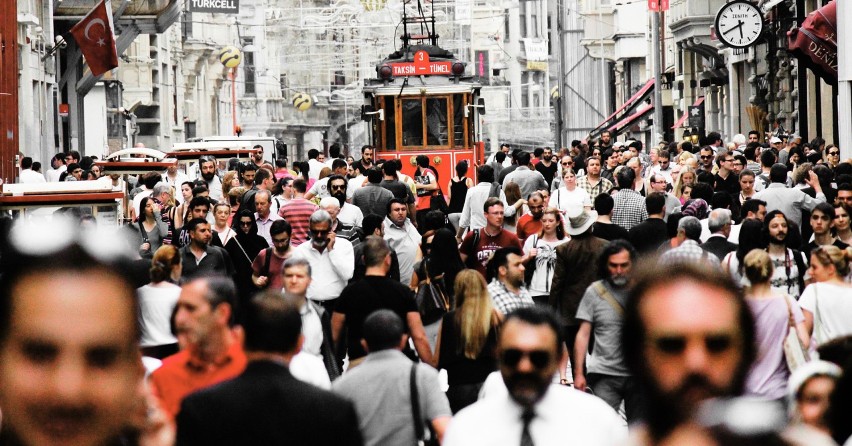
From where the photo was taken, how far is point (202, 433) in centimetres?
338

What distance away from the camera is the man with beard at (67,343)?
5.38 ft

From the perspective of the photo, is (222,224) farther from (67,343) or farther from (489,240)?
(67,343)

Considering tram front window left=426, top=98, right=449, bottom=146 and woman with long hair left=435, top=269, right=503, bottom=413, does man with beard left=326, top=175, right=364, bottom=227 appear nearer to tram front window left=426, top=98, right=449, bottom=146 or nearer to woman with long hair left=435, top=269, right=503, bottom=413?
woman with long hair left=435, top=269, right=503, bottom=413

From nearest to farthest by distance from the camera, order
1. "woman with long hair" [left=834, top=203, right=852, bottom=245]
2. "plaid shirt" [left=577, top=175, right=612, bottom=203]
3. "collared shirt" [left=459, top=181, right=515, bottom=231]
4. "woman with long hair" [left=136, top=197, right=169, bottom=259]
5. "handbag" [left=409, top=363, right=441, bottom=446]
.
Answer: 1. "handbag" [left=409, top=363, right=441, bottom=446]
2. "woman with long hair" [left=834, top=203, right=852, bottom=245]
3. "woman with long hair" [left=136, top=197, right=169, bottom=259]
4. "collared shirt" [left=459, top=181, right=515, bottom=231]
5. "plaid shirt" [left=577, top=175, right=612, bottom=203]

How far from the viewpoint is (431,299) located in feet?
32.8

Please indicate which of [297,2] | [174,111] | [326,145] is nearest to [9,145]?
[174,111]

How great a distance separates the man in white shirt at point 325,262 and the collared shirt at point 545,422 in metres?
6.36

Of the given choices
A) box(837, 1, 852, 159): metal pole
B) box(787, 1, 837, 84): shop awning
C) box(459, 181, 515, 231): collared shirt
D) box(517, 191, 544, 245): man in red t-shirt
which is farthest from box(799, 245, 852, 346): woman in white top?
box(787, 1, 837, 84): shop awning

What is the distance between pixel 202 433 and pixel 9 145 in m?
19.9

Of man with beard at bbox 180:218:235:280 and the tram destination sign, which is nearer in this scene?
man with beard at bbox 180:218:235:280

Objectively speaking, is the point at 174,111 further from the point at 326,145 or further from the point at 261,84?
the point at 326,145

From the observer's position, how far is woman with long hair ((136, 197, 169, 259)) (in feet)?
45.1

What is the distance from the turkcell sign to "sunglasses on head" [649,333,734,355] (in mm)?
45716

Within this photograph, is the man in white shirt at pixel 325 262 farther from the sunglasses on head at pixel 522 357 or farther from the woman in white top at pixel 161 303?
the sunglasses on head at pixel 522 357
